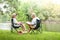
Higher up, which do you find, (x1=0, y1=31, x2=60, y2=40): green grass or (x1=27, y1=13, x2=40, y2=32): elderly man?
(x1=27, y1=13, x2=40, y2=32): elderly man

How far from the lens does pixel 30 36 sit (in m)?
1.48

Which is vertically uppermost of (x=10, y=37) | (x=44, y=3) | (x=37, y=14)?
(x=44, y=3)

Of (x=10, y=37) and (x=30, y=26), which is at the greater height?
(x=30, y=26)

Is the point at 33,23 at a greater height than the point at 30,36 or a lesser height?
greater

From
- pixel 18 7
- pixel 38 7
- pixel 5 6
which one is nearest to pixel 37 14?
pixel 38 7

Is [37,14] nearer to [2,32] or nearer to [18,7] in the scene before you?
[18,7]

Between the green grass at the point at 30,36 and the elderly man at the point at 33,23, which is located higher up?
the elderly man at the point at 33,23

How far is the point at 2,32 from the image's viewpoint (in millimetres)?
1527

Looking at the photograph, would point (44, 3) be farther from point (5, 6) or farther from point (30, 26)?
point (5, 6)

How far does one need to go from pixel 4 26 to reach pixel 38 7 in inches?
14.5

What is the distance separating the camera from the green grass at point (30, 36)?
57.7 inches

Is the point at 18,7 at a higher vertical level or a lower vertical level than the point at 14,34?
higher

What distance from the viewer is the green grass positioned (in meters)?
1.46

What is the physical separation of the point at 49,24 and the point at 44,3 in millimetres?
199
